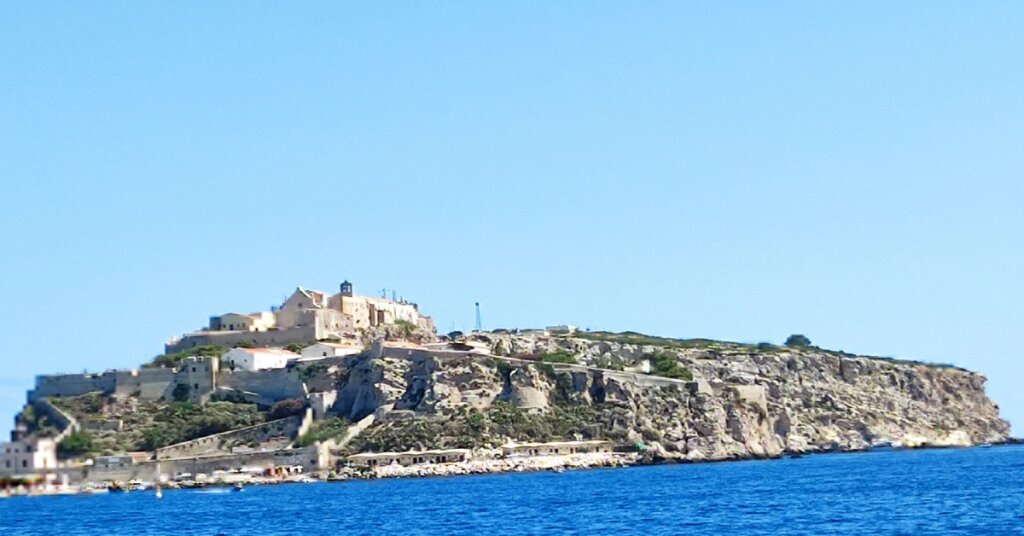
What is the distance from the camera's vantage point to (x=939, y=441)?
98.9 meters

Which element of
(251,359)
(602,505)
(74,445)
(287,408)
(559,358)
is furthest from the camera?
(559,358)

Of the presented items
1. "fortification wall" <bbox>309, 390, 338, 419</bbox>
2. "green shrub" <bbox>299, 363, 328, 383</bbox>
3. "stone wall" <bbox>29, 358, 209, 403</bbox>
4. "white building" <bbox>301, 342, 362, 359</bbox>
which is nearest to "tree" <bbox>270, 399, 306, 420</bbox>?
"fortification wall" <bbox>309, 390, 338, 419</bbox>

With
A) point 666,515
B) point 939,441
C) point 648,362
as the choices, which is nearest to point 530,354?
point 648,362

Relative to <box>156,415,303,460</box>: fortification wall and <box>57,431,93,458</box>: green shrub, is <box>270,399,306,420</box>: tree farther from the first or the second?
<box>57,431,93,458</box>: green shrub

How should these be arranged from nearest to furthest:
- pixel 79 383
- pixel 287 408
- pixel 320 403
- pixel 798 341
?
1. pixel 320 403
2. pixel 287 408
3. pixel 79 383
4. pixel 798 341

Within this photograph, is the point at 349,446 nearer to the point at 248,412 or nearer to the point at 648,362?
the point at 248,412

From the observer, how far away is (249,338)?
89.3 m

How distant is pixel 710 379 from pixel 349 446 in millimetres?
23215

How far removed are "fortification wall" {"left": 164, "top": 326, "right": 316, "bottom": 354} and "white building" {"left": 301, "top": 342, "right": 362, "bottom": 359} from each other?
2999 millimetres

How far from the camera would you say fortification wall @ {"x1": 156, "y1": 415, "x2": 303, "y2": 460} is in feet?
244

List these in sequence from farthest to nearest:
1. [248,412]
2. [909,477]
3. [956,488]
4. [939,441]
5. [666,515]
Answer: [939,441] → [248,412] → [909,477] → [956,488] → [666,515]

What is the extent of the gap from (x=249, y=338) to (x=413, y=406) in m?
14.6

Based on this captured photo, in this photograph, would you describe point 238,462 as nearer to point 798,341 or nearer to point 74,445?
point 74,445

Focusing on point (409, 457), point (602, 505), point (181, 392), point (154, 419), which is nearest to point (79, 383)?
point (154, 419)
